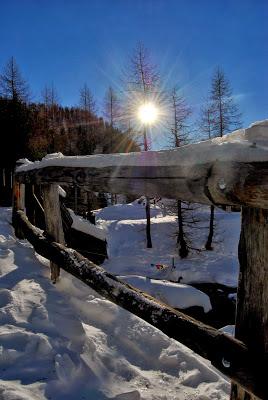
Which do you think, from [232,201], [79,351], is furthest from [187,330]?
[79,351]

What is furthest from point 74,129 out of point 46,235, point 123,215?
point 46,235

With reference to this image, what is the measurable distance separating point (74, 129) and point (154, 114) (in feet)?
76.1

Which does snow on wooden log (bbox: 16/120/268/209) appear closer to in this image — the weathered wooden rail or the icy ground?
the weathered wooden rail

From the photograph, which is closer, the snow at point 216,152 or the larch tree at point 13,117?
the snow at point 216,152

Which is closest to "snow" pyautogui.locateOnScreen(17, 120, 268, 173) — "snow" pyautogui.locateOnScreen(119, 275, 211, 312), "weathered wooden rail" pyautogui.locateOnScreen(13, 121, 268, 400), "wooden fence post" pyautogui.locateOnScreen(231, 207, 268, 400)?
"weathered wooden rail" pyautogui.locateOnScreen(13, 121, 268, 400)

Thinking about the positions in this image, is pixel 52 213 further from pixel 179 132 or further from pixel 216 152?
pixel 179 132

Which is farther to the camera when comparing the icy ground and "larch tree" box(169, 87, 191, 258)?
"larch tree" box(169, 87, 191, 258)

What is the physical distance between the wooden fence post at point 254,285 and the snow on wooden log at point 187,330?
5 cm

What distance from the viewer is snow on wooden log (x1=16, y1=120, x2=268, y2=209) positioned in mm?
1647

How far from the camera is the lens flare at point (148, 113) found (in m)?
21.3

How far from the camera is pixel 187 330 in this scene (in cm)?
226

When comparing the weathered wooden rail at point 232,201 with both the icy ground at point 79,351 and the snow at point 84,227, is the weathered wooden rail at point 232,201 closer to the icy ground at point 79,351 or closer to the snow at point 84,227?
the icy ground at point 79,351

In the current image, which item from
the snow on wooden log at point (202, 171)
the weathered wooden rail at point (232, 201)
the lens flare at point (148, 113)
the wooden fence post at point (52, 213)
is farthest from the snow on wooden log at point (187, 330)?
the lens flare at point (148, 113)

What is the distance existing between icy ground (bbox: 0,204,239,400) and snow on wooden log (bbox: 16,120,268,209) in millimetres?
1415
